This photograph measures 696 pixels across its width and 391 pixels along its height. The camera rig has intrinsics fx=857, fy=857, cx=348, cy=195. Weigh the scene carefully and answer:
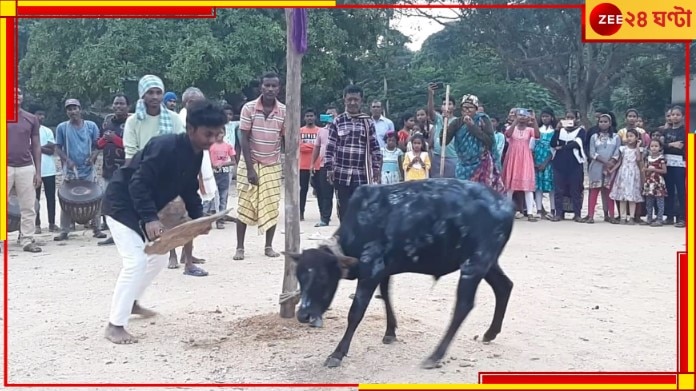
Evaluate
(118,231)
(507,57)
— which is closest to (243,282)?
(118,231)

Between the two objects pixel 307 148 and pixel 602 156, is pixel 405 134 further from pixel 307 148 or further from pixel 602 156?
pixel 602 156

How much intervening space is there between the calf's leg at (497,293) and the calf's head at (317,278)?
123 cm

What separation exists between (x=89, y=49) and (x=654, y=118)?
15118 mm

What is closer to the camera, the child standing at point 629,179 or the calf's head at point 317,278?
the calf's head at point 317,278

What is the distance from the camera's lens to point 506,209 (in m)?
5.38

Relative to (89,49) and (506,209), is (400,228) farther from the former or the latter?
(89,49)

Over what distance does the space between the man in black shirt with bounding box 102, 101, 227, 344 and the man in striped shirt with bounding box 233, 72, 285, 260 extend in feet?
7.85

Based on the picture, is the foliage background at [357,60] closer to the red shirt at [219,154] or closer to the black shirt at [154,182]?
the red shirt at [219,154]

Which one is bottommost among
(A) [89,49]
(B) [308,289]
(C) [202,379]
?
(C) [202,379]

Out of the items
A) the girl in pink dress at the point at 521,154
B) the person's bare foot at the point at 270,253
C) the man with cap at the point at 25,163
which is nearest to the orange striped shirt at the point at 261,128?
the person's bare foot at the point at 270,253

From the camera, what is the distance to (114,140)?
33.1 feet

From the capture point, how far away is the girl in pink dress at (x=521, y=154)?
505 inches

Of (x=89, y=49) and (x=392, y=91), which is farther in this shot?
(x=392, y=91)

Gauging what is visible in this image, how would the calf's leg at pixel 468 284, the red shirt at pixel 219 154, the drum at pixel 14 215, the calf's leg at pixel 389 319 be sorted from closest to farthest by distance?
the calf's leg at pixel 468 284 < the calf's leg at pixel 389 319 < the drum at pixel 14 215 < the red shirt at pixel 219 154
